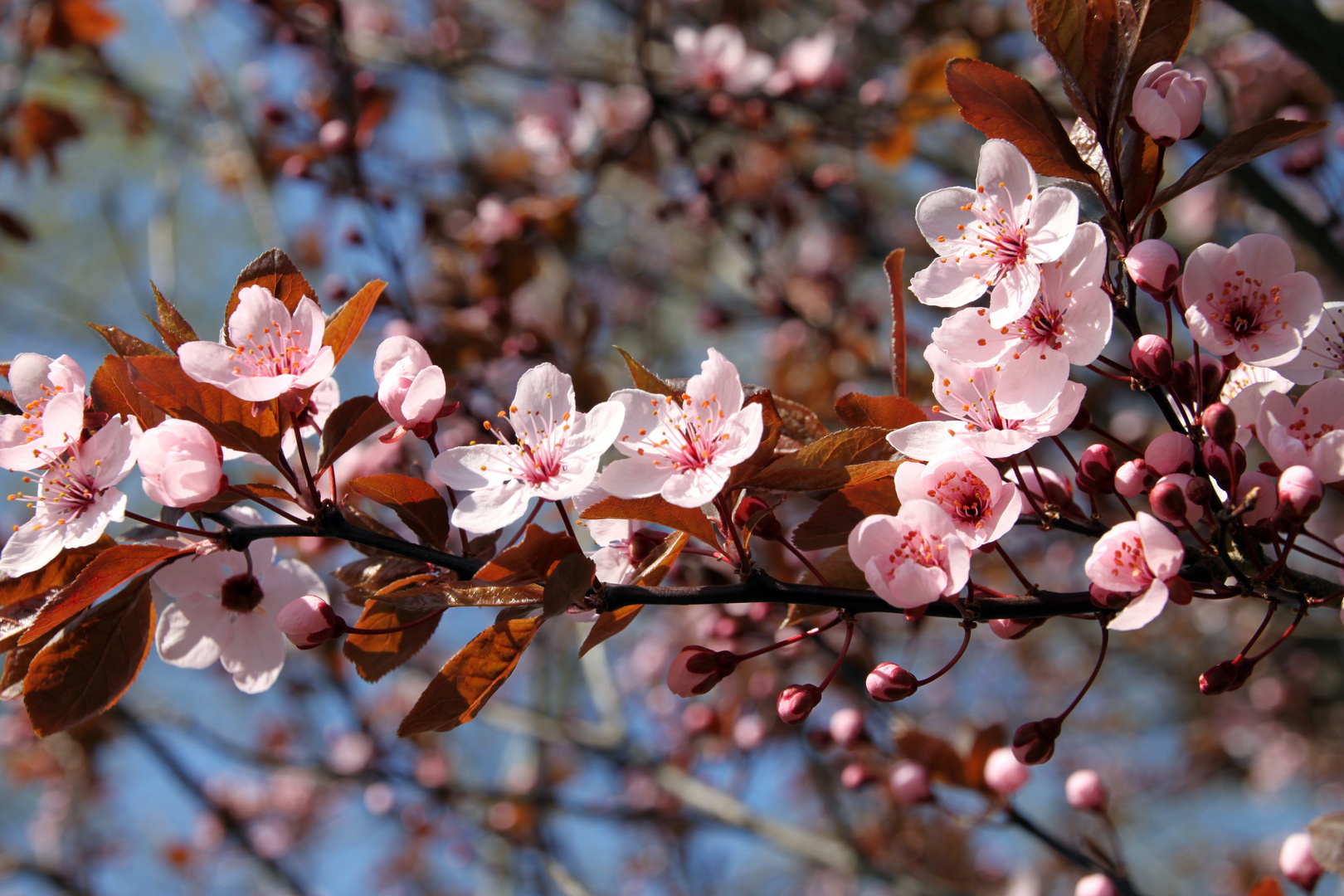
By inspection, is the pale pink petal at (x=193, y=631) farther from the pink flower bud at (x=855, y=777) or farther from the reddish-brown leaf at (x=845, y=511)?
the pink flower bud at (x=855, y=777)

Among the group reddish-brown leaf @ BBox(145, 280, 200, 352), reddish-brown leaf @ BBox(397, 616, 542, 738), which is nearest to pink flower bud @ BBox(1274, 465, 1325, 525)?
reddish-brown leaf @ BBox(397, 616, 542, 738)

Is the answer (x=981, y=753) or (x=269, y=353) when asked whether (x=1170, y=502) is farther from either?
(x=269, y=353)

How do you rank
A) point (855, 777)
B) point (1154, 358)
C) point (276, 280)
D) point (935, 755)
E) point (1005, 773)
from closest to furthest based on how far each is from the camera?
point (1154, 358)
point (276, 280)
point (1005, 773)
point (935, 755)
point (855, 777)

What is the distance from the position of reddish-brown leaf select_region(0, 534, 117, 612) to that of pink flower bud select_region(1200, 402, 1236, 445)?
130 cm

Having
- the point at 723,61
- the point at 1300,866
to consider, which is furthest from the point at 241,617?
the point at 723,61

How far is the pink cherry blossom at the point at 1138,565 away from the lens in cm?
82

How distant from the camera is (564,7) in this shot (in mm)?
6051

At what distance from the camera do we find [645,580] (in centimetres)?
95

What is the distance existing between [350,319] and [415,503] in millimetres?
246

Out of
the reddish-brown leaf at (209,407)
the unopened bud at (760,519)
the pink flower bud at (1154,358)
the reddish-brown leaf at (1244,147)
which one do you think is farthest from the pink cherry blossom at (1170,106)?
the reddish-brown leaf at (209,407)

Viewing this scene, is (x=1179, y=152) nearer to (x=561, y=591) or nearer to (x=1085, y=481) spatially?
(x=1085, y=481)

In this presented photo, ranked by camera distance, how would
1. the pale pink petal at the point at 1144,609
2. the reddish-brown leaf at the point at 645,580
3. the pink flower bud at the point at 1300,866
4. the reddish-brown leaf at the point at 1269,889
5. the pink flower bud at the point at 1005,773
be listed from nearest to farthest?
the pale pink petal at the point at 1144,609 < the reddish-brown leaf at the point at 645,580 < the reddish-brown leaf at the point at 1269,889 < the pink flower bud at the point at 1300,866 < the pink flower bud at the point at 1005,773

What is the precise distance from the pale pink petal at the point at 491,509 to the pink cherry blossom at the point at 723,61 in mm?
2736

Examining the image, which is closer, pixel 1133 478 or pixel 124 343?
pixel 1133 478
